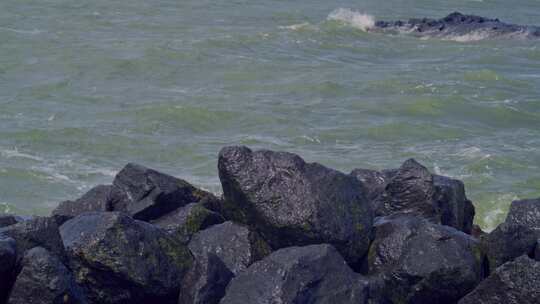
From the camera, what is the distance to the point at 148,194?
321 inches

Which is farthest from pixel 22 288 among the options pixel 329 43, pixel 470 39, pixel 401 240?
pixel 470 39

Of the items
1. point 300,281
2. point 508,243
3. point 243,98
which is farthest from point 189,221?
point 243,98

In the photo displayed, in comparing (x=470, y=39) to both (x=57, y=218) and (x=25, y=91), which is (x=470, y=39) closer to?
(x=25, y=91)

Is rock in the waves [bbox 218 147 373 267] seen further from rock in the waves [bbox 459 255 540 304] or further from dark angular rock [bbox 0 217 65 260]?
dark angular rock [bbox 0 217 65 260]

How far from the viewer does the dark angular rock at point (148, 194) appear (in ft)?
26.5

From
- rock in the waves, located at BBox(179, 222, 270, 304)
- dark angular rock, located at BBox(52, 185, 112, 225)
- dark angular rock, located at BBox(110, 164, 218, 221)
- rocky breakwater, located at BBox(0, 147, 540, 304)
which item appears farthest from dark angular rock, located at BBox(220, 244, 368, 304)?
dark angular rock, located at BBox(52, 185, 112, 225)

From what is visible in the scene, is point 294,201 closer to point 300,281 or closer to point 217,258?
point 217,258

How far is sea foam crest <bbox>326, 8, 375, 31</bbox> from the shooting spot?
107 feet

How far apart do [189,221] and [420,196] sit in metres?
2.16

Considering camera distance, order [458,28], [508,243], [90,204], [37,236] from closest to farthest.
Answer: [37,236] → [508,243] → [90,204] → [458,28]

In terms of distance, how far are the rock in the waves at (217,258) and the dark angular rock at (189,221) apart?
16cm

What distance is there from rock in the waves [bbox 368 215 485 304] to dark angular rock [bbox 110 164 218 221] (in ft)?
5.48

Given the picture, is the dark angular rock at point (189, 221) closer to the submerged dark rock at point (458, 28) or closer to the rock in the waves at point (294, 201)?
the rock in the waves at point (294, 201)

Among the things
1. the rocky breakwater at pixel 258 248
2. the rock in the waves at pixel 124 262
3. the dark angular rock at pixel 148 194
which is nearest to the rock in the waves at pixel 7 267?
the rocky breakwater at pixel 258 248
